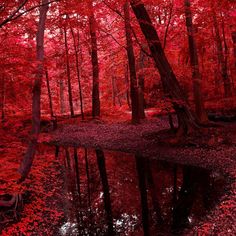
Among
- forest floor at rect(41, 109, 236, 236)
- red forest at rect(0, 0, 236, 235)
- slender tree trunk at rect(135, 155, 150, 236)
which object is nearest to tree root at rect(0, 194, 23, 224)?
red forest at rect(0, 0, 236, 235)

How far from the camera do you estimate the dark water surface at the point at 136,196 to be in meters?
7.89

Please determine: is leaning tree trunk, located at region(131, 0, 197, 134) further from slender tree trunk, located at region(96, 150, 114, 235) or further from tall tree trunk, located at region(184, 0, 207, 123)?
slender tree trunk, located at region(96, 150, 114, 235)

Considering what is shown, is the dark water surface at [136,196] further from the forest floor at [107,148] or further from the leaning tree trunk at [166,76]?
the leaning tree trunk at [166,76]

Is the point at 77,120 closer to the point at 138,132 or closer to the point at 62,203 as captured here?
the point at 138,132

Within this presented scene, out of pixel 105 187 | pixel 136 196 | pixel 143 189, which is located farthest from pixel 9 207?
pixel 143 189

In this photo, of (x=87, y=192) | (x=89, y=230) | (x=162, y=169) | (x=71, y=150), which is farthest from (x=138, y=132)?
(x=89, y=230)

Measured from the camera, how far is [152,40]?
14.5m

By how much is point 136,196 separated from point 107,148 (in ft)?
22.1

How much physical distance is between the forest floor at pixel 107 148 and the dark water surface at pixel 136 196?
49 centimetres

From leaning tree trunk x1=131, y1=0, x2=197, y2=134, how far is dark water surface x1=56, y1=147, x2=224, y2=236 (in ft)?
9.00

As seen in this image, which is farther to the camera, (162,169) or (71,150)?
(71,150)

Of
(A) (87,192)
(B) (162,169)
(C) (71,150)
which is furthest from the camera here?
(C) (71,150)

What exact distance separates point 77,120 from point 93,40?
7.24m

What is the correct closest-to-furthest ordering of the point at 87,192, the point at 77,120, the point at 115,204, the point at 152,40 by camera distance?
the point at 115,204 < the point at 87,192 < the point at 152,40 < the point at 77,120
